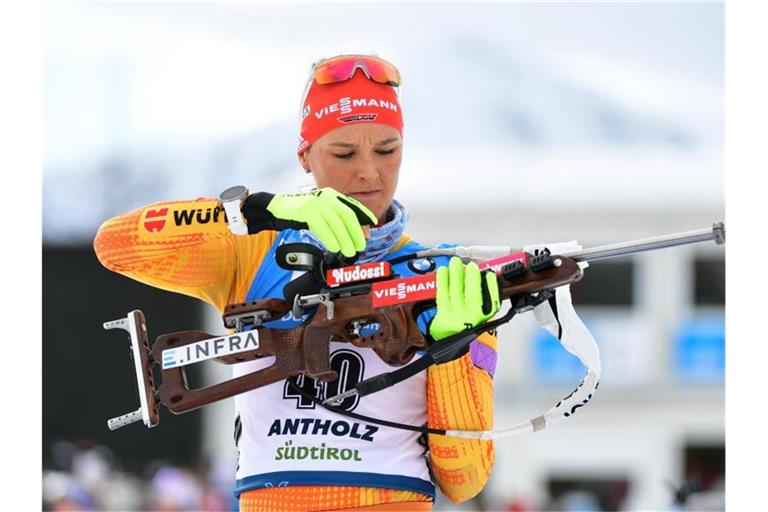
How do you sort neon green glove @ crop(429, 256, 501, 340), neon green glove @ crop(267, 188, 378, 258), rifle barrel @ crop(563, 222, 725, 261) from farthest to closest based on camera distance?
neon green glove @ crop(267, 188, 378, 258), neon green glove @ crop(429, 256, 501, 340), rifle barrel @ crop(563, 222, 725, 261)

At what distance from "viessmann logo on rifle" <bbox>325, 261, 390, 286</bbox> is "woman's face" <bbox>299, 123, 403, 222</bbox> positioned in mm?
295

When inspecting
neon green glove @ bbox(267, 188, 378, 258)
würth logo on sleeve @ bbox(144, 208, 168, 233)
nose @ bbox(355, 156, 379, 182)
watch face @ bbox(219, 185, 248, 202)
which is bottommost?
neon green glove @ bbox(267, 188, 378, 258)

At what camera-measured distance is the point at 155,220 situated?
3.12 metres

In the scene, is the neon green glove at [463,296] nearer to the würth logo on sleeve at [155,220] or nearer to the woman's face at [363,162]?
the woman's face at [363,162]

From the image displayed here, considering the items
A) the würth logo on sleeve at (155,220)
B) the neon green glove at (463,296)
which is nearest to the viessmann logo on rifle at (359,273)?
the neon green glove at (463,296)

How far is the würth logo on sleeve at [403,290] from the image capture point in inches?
111

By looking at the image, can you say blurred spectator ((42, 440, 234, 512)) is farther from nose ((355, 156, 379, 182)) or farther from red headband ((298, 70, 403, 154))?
nose ((355, 156, 379, 182))

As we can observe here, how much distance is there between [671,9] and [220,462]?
9.52 meters

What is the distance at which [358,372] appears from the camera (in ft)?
10.3

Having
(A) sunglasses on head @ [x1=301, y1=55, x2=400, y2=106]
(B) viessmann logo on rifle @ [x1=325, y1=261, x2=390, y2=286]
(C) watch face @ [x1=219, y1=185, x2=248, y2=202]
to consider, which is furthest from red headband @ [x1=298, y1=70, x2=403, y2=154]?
(B) viessmann logo on rifle @ [x1=325, y1=261, x2=390, y2=286]

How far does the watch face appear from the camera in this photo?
9.81 ft

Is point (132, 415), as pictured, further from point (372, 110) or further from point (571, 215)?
point (571, 215)

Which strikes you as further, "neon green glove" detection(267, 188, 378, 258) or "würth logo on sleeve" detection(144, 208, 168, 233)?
"würth logo on sleeve" detection(144, 208, 168, 233)
